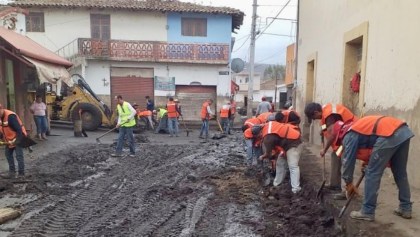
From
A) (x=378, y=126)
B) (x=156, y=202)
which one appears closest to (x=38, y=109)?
(x=156, y=202)

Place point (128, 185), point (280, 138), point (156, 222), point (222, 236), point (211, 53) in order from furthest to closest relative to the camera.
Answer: point (211, 53) → point (128, 185) → point (280, 138) → point (156, 222) → point (222, 236)

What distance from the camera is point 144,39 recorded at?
23484 millimetres

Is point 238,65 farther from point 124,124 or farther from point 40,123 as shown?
point 124,124

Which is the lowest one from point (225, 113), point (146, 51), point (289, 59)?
point (225, 113)

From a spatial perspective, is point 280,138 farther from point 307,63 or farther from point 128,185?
point 307,63

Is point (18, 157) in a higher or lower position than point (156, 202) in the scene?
higher

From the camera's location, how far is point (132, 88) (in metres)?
23.6

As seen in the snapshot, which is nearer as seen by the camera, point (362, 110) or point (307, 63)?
point (362, 110)

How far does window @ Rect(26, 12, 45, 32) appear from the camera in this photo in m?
23.4

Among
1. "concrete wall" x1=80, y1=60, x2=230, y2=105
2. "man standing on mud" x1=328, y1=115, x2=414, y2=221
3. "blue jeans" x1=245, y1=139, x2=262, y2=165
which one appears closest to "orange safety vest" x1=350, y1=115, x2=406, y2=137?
"man standing on mud" x1=328, y1=115, x2=414, y2=221

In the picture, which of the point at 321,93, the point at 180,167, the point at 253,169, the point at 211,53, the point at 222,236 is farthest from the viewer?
the point at 211,53

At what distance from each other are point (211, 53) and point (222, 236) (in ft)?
64.3

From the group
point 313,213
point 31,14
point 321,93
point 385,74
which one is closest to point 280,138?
point 313,213

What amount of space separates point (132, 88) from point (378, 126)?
67.9 feet
